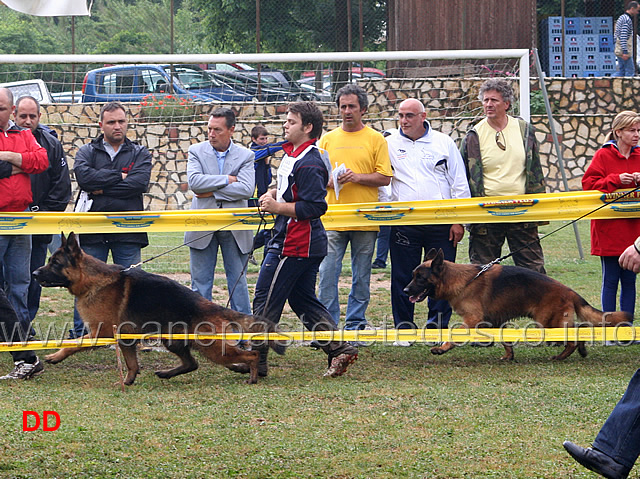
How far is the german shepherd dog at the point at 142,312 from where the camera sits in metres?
5.91

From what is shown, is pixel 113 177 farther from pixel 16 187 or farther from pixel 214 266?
pixel 214 266

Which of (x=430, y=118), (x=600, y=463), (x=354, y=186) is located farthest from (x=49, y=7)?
(x=430, y=118)

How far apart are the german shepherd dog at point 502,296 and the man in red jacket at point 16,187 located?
327 centimetres

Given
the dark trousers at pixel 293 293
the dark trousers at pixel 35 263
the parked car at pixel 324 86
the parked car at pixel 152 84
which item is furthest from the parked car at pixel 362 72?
the dark trousers at pixel 293 293

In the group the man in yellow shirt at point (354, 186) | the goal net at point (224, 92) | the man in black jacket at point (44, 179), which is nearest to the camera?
the man in yellow shirt at point (354, 186)

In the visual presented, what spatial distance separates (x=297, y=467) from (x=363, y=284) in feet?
10.6

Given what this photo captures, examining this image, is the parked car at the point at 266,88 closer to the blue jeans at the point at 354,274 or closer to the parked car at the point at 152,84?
the parked car at the point at 152,84

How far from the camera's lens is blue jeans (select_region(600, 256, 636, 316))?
23.3ft

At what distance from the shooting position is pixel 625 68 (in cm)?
2105

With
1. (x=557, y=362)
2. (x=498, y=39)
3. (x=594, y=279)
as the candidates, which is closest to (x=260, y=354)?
(x=557, y=362)

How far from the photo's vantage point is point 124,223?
7.14 meters

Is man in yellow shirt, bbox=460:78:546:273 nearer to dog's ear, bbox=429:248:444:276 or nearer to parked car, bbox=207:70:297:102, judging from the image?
dog's ear, bbox=429:248:444:276

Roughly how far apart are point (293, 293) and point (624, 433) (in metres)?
2.90

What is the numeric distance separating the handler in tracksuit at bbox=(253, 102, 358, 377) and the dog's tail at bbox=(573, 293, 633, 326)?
1902 millimetres
